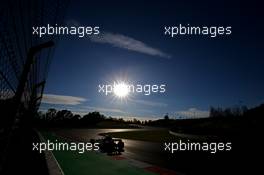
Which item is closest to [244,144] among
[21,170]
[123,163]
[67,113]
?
[123,163]

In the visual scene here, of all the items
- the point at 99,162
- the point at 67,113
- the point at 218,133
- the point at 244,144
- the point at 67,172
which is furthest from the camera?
the point at 67,113

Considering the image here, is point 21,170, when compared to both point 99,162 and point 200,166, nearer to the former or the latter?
point 99,162

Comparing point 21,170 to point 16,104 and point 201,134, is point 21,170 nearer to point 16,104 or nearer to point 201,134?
point 16,104

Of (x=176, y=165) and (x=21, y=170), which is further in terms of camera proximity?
(x=176, y=165)

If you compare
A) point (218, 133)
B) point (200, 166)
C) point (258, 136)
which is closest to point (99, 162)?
point (200, 166)

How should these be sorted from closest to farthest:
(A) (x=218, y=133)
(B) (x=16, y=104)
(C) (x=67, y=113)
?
1. (B) (x=16, y=104)
2. (A) (x=218, y=133)
3. (C) (x=67, y=113)

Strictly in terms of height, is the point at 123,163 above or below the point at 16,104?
below

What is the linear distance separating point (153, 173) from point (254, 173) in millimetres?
4190

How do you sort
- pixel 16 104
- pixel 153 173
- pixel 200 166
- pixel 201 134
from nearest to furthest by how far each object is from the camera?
pixel 16 104
pixel 153 173
pixel 200 166
pixel 201 134

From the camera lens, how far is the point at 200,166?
1178 cm

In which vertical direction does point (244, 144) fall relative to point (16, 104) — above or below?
below

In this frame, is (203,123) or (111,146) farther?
(203,123)

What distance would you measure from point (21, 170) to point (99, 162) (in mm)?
3980

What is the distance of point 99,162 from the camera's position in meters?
12.9
